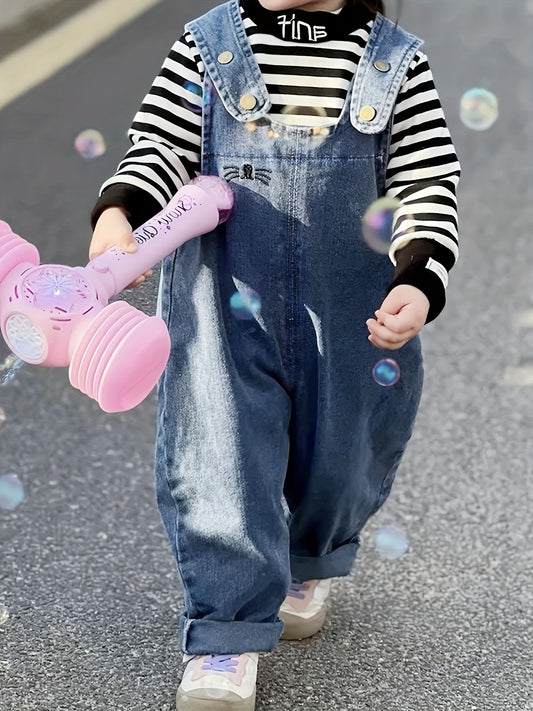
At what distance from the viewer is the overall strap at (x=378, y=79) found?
1.59 metres

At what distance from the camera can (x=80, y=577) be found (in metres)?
2.03

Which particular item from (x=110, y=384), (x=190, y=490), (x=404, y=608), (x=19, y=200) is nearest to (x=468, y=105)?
(x=19, y=200)

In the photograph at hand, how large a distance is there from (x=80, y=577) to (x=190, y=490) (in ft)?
1.45

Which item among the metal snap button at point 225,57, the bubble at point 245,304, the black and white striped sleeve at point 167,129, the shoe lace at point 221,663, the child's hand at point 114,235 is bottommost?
the shoe lace at point 221,663

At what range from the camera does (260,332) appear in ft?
5.42

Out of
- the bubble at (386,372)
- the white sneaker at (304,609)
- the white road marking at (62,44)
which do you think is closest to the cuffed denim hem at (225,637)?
the white sneaker at (304,609)

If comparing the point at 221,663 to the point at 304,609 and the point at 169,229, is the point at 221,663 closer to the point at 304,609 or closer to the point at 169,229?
the point at 304,609

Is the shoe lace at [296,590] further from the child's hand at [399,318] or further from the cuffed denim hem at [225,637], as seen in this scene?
the child's hand at [399,318]

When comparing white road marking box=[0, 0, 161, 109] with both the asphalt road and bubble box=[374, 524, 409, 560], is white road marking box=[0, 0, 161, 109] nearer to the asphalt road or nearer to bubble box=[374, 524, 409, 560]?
the asphalt road

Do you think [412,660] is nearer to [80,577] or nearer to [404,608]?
[404,608]

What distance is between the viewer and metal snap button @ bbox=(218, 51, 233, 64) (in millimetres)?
1610

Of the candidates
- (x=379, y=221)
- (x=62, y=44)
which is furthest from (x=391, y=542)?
(x=62, y=44)

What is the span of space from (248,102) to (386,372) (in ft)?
1.36

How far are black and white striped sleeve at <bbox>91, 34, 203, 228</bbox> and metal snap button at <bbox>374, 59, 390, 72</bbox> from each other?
229mm
